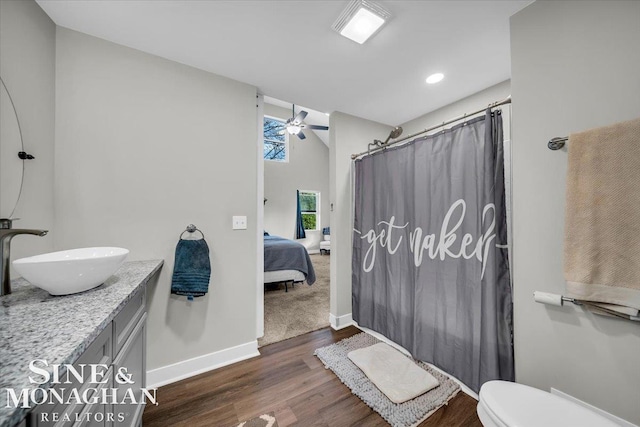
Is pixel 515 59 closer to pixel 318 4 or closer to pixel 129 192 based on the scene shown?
pixel 318 4

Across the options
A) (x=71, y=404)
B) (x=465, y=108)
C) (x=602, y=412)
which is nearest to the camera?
(x=71, y=404)

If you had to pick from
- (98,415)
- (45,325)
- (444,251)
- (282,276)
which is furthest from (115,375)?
(282,276)

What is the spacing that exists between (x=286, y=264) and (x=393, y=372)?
6.91ft

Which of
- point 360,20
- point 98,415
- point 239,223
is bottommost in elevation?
point 98,415

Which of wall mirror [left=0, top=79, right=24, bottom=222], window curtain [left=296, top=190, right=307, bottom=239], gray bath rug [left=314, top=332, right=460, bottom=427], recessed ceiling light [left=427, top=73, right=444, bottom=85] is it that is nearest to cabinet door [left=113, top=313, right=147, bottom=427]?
wall mirror [left=0, top=79, right=24, bottom=222]

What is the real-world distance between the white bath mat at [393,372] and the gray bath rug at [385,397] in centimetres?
3

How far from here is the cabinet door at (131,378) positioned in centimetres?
98

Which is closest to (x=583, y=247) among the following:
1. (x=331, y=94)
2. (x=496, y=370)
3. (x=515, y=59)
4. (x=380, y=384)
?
(x=496, y=370)

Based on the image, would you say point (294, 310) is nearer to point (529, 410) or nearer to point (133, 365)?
point (133, 365)

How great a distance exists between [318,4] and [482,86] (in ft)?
5.48

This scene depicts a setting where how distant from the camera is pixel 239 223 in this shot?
2.01 m

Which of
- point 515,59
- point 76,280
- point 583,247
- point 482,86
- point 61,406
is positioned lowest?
point 61,406

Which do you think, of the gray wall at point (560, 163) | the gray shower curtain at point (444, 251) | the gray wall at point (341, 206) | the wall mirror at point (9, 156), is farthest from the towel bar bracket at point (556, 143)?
the wall mirror at point (9, 156)

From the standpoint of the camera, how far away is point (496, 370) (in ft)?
4.67
